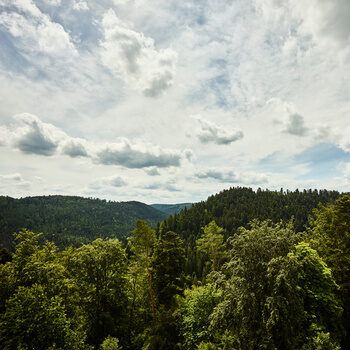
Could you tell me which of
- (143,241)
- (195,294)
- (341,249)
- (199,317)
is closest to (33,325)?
(143,241)

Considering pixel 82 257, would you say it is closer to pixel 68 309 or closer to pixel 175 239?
pixel 68 309

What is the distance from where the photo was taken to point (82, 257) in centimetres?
2373

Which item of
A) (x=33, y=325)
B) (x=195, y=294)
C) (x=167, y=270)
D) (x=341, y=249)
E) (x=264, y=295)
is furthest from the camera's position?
(x=167, y=270)

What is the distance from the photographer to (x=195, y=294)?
19.7m

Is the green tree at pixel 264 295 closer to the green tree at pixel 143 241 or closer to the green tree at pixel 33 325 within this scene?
the green tree at pixel 33 325

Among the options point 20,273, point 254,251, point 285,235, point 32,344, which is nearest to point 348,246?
point 285,235

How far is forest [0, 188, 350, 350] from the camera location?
1222 cm

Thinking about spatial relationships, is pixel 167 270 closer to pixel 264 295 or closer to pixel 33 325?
pixel 264 295

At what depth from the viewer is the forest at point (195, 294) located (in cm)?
1222

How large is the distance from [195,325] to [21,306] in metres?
14.5

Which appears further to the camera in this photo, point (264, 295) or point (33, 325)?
Result: point (33, 325)

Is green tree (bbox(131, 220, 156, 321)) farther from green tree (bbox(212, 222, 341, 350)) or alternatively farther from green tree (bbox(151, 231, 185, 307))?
green tree (bbox(212, 222, 341, 350))

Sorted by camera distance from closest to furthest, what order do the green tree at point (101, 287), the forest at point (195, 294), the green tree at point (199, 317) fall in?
the forest at point (195, 294) < the green tree at point (199, 317) < the green tree at point (101, 287)

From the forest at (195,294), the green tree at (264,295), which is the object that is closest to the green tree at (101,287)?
the forest at (195,294)
